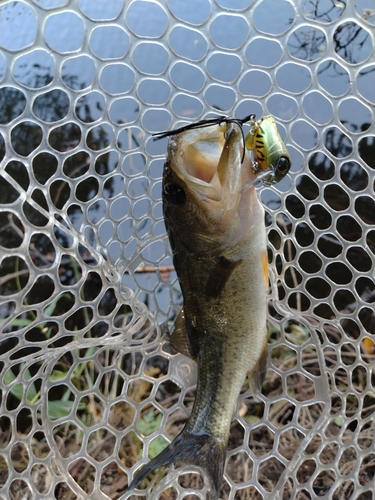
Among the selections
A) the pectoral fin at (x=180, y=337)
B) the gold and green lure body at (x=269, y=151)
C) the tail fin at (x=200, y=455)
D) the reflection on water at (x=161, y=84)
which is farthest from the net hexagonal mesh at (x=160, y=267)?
the gold and green lure body at (x=269, y=151)

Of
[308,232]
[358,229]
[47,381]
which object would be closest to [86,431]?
[47,381]

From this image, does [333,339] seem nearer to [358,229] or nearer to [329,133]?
[358,229]

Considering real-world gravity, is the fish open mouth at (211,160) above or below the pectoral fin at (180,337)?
above

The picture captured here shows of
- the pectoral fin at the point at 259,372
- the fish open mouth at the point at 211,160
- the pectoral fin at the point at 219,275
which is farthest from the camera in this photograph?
the pectoral fin at the point at 259,372

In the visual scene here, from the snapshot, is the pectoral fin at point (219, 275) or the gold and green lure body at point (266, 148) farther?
the pectoral fin at point (219, 275)

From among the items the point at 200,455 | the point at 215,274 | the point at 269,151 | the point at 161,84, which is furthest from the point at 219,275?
the point at 161,84

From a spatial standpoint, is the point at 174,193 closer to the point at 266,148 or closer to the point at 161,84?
the point at 266,148

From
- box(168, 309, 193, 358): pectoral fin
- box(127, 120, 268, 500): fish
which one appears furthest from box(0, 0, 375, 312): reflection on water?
box(127, 120, 268, 500): fish

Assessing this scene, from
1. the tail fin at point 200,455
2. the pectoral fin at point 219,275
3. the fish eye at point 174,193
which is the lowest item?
the tail fin at point 200,455

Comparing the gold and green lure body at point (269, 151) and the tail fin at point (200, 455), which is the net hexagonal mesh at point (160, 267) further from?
the gold and green lure body at point (269, 151)
